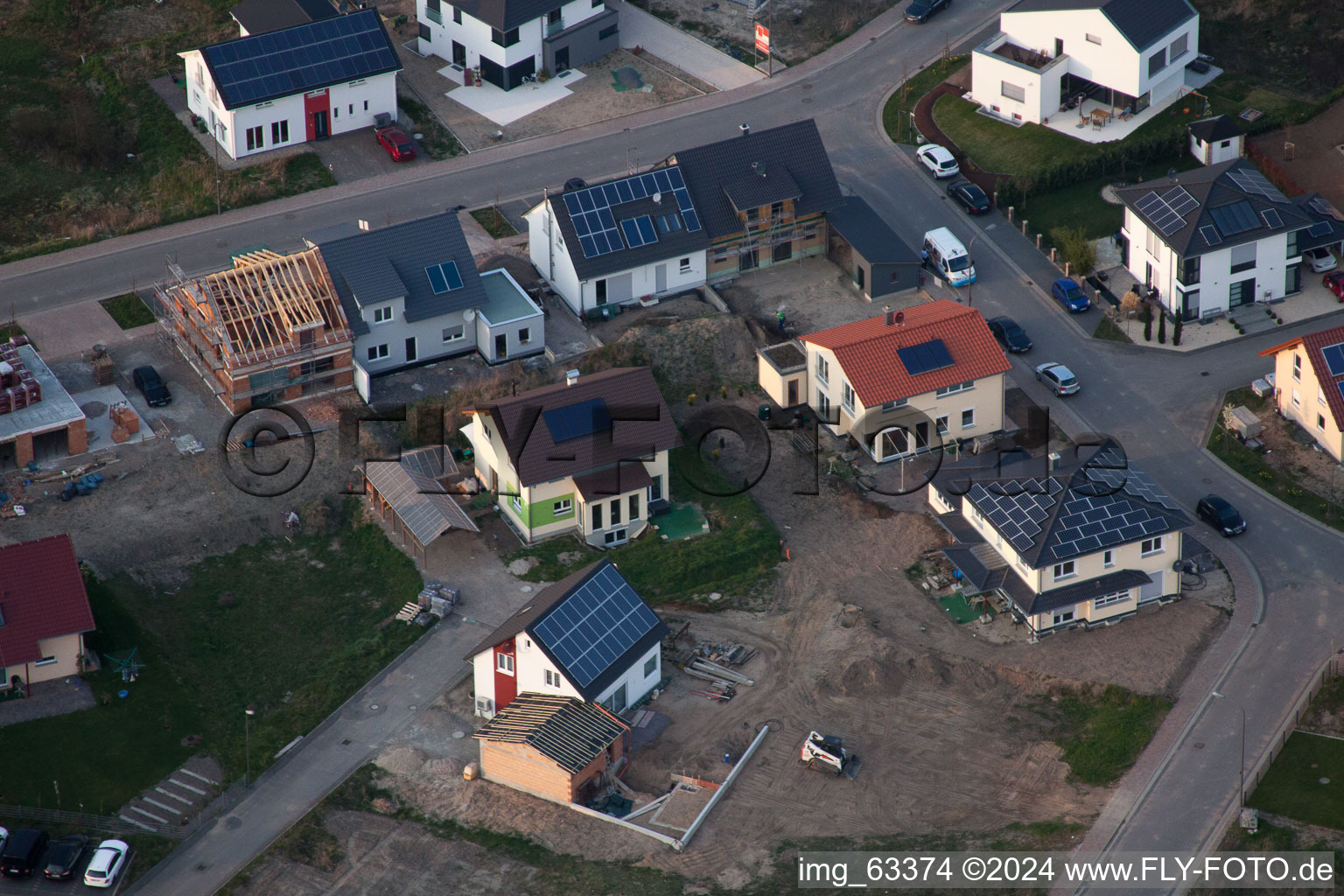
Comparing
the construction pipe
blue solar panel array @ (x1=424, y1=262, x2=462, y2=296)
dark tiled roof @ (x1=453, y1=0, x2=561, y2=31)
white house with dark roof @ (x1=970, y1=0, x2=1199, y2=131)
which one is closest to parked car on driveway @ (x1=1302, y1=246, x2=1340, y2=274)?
white house with dark roof @ (x1=970, y1=0, x2=1199, y2=131)

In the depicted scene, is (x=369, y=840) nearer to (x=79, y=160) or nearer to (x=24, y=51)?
(x=79, y=160)

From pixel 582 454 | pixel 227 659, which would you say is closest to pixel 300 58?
pixel 582 454

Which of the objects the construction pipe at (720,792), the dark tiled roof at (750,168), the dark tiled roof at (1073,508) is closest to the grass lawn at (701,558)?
the construction pipe at (720,792)

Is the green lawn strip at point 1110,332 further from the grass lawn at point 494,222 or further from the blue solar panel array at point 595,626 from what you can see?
the blue solar panel array at point 595,626

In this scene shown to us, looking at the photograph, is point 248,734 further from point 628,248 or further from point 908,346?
point 908,346

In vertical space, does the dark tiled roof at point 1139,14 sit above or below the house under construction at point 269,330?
above

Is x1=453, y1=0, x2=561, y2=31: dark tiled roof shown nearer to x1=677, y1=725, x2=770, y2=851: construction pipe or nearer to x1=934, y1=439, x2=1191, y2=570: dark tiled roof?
x1=934, y1=439, x2=1191, y2=570: dark tiled roof
